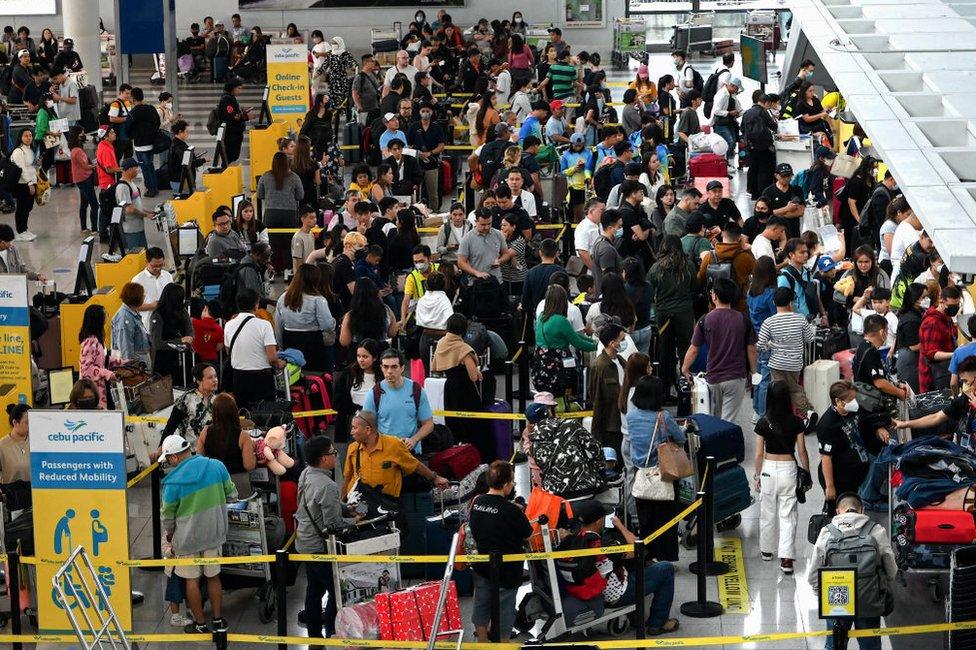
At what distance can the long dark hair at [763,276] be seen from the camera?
12.8 meters

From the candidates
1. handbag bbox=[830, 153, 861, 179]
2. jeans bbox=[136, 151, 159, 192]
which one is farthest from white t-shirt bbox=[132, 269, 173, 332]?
handbag bbox=[830, 153, 861, 179]

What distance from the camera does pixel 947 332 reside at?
39.0 feet

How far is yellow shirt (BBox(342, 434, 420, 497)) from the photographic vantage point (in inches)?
388

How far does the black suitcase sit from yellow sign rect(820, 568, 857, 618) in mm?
16647

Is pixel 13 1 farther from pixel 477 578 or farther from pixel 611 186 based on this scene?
pixel 477 578

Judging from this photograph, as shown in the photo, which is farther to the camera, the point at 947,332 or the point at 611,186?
the point at 611,186

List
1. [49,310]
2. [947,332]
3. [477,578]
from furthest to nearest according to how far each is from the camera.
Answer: [49,310] → [947,332] → [477,578]

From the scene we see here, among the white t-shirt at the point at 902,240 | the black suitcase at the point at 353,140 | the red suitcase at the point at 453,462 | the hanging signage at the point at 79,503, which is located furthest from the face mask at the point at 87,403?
the black suitcase at the point at 353,140

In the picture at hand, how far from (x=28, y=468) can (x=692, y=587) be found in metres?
4.60

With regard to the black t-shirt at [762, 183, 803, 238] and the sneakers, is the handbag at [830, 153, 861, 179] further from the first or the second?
the sneakers

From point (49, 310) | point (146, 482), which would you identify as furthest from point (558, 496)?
point (49, 310)

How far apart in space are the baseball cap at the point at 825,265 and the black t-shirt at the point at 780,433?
4479 millimetres

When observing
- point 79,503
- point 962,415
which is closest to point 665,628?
point 962,415

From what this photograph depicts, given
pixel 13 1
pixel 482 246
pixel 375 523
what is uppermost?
pixel 13 1
